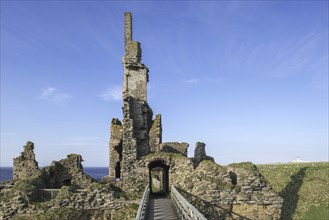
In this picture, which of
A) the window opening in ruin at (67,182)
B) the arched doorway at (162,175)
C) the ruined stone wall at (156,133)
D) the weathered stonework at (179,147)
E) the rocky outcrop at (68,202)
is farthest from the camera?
the weathered stonework at (179,147)

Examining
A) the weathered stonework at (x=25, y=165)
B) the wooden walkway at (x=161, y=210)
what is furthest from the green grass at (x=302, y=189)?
the weathered stonework at (x=25, y=165)

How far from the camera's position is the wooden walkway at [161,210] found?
15.3 m

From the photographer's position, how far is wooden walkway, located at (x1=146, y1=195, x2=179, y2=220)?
15.3m

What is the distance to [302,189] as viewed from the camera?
34656 millimetres

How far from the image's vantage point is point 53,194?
19484mm

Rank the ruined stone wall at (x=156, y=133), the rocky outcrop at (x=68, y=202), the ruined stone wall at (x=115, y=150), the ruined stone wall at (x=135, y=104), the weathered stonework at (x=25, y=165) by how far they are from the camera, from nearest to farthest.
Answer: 1. the rocky outcrop at (x=68, y=202)
2. the ruined stone wall at (x=135, y=104)
3. the weathered stonework at (x=25, y=165)
4. the ruined stone wall at (x=156, y=133)
5. the ruined stone wall at (x=115, y=150)

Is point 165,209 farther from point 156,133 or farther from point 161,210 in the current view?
point 156,133

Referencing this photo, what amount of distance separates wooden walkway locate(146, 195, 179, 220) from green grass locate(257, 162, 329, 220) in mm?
15780

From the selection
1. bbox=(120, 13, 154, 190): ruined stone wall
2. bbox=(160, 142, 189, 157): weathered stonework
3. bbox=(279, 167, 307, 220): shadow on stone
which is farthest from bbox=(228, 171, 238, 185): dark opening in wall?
bbox=(279, 167, 307, 220): shadow on stone

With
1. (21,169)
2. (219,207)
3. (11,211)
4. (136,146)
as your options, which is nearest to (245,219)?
(219,207)

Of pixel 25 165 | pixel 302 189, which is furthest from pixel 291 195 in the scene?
pixel 25 165

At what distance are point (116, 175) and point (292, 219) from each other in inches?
645

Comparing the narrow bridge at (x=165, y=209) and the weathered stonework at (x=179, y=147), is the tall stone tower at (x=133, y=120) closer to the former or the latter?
the weathered stonework at (x=179, y=147)

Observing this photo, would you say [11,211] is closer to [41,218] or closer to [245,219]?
[41,218]
